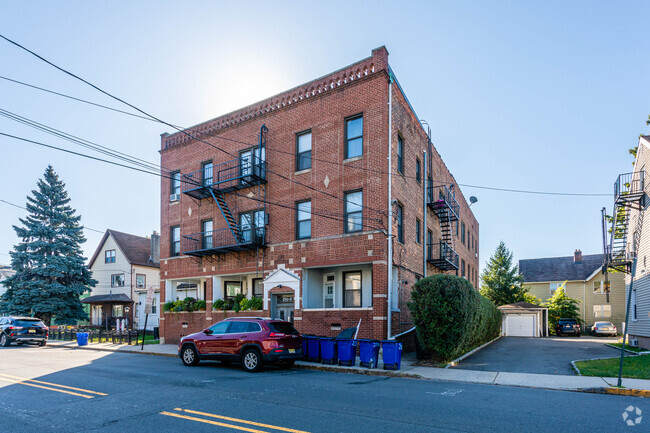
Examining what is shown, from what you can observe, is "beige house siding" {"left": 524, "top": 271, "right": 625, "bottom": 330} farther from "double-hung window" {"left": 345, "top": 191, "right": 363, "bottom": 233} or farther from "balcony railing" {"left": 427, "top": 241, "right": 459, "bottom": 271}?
"double-hung window" {"left": 345, "top": 191, "right": 363, "bottom": 233}

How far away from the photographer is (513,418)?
777 centimetres

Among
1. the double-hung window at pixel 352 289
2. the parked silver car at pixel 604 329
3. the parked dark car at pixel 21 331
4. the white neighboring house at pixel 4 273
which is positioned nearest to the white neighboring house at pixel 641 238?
the double-hung window at pixel 352 289

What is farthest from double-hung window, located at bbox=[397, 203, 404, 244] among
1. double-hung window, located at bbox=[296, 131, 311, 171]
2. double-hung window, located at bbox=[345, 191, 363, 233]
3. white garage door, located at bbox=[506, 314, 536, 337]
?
white garage door, located at bbox=[506, 314, 536, 337]

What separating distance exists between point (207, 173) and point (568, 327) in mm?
35691

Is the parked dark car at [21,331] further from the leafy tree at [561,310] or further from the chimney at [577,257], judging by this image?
the chimney at [577,257]

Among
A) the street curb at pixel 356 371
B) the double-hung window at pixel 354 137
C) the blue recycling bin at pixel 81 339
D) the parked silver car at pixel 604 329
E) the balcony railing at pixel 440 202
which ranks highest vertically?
the double-hung window at pixel 354 137

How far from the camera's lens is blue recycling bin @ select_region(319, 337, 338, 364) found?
15.5 m

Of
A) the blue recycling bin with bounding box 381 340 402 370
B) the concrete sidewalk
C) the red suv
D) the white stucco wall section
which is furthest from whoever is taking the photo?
the white stucco wall section

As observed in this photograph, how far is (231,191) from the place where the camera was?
23172mm

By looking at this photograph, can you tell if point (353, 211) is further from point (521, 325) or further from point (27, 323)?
point (521, 325)

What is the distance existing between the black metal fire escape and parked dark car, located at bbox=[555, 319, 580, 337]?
3352 cm

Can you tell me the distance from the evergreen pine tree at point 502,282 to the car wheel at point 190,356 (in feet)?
129

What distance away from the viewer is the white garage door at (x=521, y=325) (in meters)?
40.1

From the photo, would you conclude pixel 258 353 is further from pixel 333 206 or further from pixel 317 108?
pixel 317 108
